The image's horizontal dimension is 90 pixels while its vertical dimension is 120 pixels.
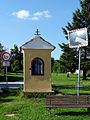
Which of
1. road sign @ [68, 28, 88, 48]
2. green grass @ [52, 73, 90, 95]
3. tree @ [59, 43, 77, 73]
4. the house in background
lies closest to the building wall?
the house in background

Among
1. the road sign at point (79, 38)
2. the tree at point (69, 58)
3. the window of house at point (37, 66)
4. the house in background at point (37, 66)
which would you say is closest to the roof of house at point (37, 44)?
the house in background at point (37, 66)

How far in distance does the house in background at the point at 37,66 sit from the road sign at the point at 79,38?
2.94 meters

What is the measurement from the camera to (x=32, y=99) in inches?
416

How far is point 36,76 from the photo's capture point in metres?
11.5

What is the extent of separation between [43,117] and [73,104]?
122cm

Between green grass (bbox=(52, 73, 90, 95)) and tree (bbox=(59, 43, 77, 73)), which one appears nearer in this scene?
green grass (bbox=(52, 73, 90, 95))

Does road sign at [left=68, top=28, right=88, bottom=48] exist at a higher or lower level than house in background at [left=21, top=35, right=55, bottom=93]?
higher

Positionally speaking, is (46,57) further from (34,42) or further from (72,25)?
(72,25)

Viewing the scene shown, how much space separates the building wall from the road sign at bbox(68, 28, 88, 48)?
10.2ft

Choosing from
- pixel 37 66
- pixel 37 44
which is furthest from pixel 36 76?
pixel 37 44

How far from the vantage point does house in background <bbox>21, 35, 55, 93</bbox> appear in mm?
11414

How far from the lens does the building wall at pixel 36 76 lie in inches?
449

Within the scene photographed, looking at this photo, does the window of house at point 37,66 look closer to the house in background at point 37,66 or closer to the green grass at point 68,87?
the house in background at point 37,66

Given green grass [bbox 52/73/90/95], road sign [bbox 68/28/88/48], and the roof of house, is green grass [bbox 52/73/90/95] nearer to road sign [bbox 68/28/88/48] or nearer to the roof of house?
the roof of house
